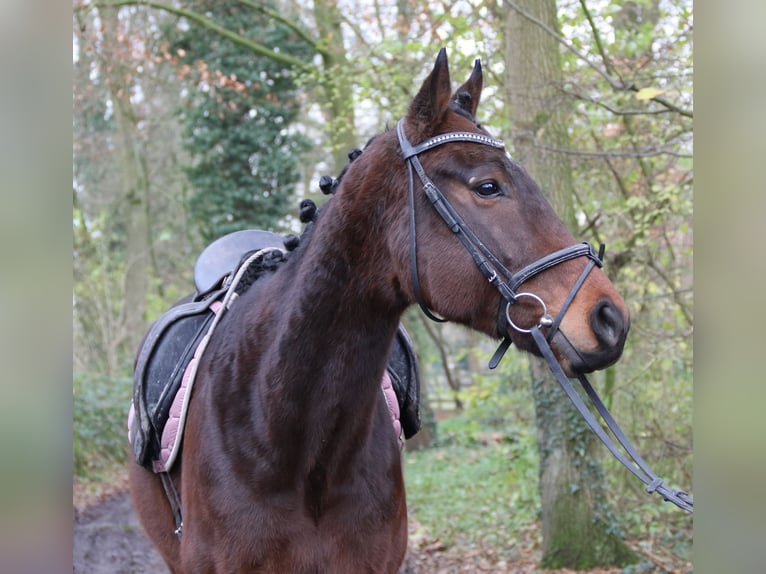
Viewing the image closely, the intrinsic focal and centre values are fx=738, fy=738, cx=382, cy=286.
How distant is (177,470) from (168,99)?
46.6 feet

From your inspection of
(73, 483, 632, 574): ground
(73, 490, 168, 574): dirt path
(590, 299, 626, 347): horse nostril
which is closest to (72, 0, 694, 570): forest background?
(73, 483, 632, 574): ground

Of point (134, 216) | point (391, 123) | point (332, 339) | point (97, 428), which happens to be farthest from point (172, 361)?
point (134, 216)

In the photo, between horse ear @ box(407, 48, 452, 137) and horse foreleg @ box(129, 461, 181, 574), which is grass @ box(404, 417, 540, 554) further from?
horse ear @ box(407, 48, 452, 137)

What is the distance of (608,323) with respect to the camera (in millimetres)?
1934

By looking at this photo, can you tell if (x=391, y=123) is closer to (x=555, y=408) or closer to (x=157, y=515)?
(x=555, y=408)

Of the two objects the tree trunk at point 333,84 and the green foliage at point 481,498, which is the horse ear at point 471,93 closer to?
the green foliage at point 481,498

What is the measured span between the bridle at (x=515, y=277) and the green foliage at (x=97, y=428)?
8473mm

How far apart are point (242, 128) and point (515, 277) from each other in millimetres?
12409

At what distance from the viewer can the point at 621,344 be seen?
6.28ft

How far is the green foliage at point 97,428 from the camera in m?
10.1
